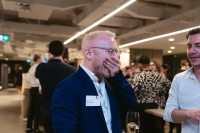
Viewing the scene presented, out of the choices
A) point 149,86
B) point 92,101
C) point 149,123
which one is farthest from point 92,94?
point 149,123

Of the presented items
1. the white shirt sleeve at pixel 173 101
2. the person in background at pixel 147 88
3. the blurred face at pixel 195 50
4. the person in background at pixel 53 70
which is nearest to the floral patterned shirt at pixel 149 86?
the person in background at pixel 147 88

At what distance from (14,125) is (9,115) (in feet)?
5.31

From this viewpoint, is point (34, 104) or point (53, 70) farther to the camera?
point (34, 104)

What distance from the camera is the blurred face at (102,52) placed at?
4.19 feet

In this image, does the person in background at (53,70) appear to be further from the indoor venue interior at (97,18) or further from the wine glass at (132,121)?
the wine glass at (132,121)

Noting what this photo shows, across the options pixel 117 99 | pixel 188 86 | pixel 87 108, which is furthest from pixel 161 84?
pixel 87 108

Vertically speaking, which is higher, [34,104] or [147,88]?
[147,88]

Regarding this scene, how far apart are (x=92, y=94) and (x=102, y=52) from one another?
214mm

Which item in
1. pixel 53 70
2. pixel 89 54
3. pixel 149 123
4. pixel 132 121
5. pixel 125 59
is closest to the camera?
pixel 89 54

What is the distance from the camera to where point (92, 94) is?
1.27 metres

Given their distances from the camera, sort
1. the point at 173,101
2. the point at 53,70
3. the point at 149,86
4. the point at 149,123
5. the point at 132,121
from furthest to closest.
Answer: the point at 149,123 < the point at 149,86 < the point at 53,70 < the point at 173,101 < the point at 132,121

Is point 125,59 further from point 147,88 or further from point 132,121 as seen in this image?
point 132,121

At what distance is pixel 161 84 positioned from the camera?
3.93m

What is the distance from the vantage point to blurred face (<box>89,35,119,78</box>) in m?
Answer: 1.28
